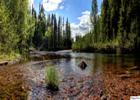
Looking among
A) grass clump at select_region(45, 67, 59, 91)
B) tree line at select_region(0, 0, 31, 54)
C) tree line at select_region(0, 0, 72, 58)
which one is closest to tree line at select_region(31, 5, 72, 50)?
tree line at select_region(0, 0, 72, 58)

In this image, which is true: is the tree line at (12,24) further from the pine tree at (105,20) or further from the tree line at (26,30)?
the pine tree at (105,20)

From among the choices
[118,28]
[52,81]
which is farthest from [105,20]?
[52,81]

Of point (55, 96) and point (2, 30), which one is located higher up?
point (2, 30)

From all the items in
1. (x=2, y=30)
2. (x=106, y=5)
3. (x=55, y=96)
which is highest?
(x=106, y=5)

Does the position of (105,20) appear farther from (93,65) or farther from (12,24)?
(93,65)

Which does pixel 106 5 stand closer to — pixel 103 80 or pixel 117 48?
pixel 117 48

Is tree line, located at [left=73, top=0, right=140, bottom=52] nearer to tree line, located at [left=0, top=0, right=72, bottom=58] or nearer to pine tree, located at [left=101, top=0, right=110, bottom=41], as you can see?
pine tree, located at [left=101, top=0, right=110, bottom=41]

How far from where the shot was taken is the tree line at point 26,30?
37025 mm

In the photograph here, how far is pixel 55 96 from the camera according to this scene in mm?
15477

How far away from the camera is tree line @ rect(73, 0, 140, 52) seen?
204 ft

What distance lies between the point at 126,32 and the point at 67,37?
79.0 metres

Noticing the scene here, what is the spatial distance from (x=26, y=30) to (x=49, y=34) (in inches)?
3312

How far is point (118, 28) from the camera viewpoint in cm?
7700

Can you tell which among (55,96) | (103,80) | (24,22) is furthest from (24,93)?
(24,22)
